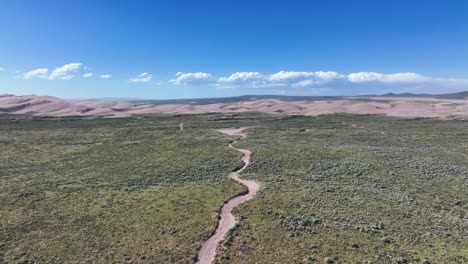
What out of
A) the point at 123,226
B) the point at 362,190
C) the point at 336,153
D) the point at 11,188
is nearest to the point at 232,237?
the point at 123,226

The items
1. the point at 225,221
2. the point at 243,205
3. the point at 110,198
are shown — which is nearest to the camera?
the point at 225,221

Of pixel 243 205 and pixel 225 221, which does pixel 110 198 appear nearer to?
pixel 225 221

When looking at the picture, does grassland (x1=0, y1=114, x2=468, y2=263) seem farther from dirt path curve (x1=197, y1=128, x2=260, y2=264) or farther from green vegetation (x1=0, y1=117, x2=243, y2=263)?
dirt path curve (x1=197, y1=128, x2=260, y2=264)

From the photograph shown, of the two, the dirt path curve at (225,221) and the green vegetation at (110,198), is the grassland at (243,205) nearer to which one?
the green vegetation at (110,198)

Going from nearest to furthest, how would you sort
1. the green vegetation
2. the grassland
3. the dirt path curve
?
1. the dirt path curve
2. the grassland
3. the green vegetation

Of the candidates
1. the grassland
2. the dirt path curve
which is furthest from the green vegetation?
the dirt path curve

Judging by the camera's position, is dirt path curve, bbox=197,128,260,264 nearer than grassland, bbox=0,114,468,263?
Yes

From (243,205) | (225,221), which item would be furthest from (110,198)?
(243,205)

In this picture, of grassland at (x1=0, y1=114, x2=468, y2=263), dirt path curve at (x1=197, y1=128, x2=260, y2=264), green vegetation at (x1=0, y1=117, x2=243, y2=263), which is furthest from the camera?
green vegetation at (x1=0, y1=117, x2=243, y2=263)

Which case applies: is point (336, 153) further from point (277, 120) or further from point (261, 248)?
point (277, 120)
